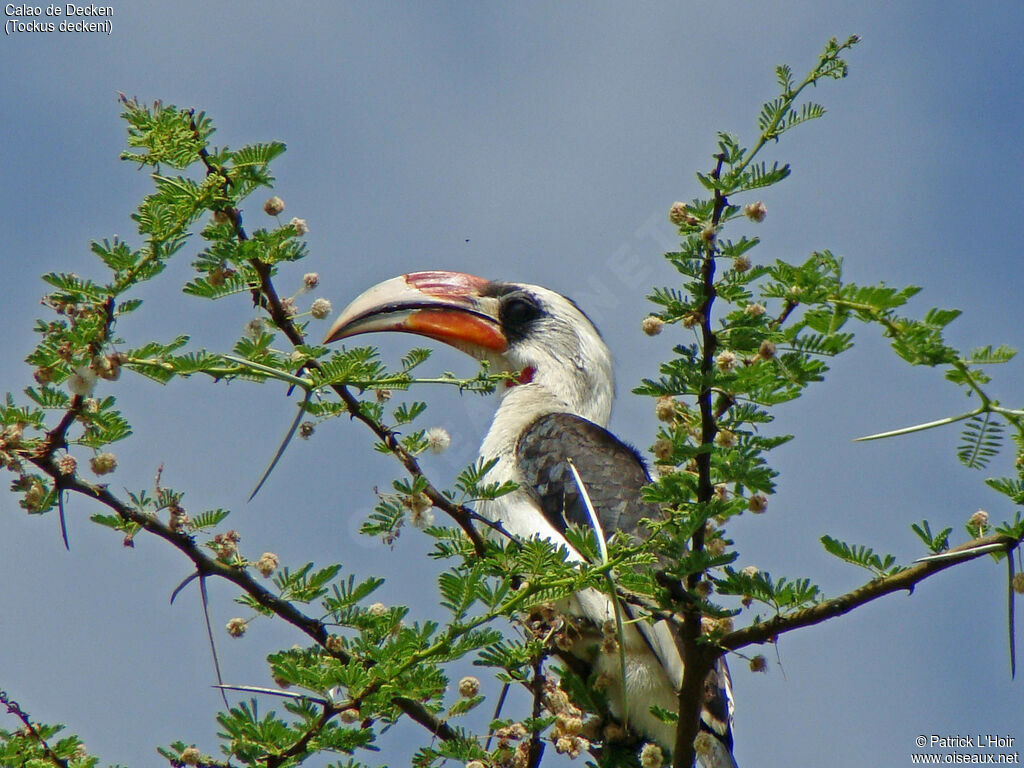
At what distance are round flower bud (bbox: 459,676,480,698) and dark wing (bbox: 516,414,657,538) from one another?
1475mm

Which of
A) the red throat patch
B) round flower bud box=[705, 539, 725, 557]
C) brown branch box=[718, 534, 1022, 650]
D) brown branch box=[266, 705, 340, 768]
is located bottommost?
brown branch box=[266, 705, 340, 768]

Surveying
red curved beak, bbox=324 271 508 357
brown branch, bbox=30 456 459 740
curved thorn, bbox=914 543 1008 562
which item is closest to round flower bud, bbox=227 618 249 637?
brown branch, bbox=30 456 459 740

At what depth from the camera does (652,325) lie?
8.13 feet

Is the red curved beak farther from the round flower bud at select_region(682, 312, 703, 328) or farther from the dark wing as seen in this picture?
the round flower bud at select_region(682, 312, 703, 328)

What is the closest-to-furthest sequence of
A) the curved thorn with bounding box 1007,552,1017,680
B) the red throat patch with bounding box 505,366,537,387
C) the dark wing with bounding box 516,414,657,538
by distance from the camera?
the curved thorn with bounding box 1007,552,1017,680
the dark wing with bounding box 516,414,657,538
the red throat patch with bounding box 505,366,537,387

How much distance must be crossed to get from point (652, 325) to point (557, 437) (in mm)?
2200

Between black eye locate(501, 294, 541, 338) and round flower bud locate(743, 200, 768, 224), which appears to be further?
black eye locate(501, 294, 541, 338)

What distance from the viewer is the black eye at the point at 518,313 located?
594 centimetres

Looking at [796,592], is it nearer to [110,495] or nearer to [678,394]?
[678,394]

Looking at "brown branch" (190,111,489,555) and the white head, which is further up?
the white head

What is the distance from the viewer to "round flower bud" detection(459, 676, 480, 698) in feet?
8.45

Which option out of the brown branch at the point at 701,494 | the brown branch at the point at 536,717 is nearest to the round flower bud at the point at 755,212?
the brown branch at the point at 701,494

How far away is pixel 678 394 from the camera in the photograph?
2.34 metres

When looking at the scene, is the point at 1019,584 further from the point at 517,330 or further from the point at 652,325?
the point at 517,330
